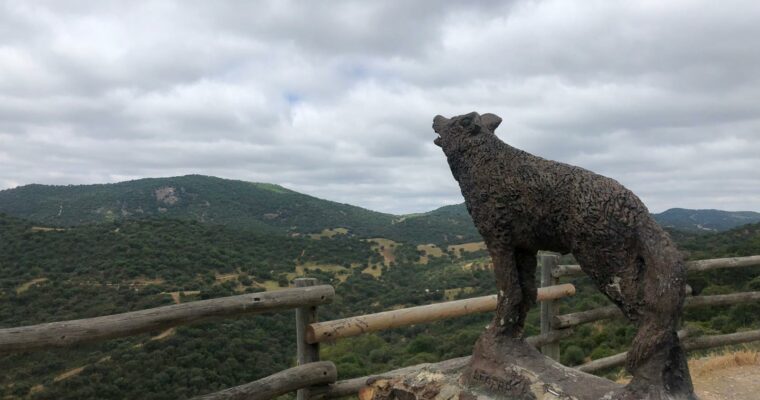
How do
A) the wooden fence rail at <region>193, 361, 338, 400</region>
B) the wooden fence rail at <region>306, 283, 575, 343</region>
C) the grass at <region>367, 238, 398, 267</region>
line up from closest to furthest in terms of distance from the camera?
the wooden fence rail at <region>193, 361, 338, 400</region> < the wooden fence rail at <region>306, 283, 575, 343</region> < the grass at <region>367, 238, 398, 267</region>

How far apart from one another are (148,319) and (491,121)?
2.52 metres

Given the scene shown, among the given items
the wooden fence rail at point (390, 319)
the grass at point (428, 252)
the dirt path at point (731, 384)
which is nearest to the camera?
the wooden fence rail at point (390, 319)

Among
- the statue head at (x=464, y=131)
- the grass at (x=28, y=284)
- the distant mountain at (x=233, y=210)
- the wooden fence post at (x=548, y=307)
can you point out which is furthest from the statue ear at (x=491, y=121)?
the distant mountain at (x=233, y=210)

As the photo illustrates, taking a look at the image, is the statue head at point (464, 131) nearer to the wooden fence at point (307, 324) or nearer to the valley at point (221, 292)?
the wooden fence at point (307, 324)

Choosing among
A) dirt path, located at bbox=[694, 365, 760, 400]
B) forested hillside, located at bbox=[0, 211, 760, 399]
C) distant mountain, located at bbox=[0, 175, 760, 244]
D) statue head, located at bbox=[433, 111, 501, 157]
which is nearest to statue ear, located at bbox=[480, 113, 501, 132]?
statue head, located at bbox=[433, 111, 501, 157]

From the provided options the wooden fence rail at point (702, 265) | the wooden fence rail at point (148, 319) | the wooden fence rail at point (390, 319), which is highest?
the wooden fence rail at point (702, 265)

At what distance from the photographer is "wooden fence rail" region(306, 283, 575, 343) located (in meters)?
3.80

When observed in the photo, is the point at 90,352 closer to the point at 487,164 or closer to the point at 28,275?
the point at 487,164

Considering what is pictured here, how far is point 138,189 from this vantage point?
5822cm

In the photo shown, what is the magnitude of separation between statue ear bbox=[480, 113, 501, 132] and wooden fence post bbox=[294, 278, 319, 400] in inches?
73.1

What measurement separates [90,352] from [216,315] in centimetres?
739

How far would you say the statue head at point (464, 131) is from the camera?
3.01 metres

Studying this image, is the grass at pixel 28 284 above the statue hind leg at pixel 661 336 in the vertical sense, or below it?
below

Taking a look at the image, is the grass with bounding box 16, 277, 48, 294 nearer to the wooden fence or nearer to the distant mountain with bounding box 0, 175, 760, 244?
the wooden fence
